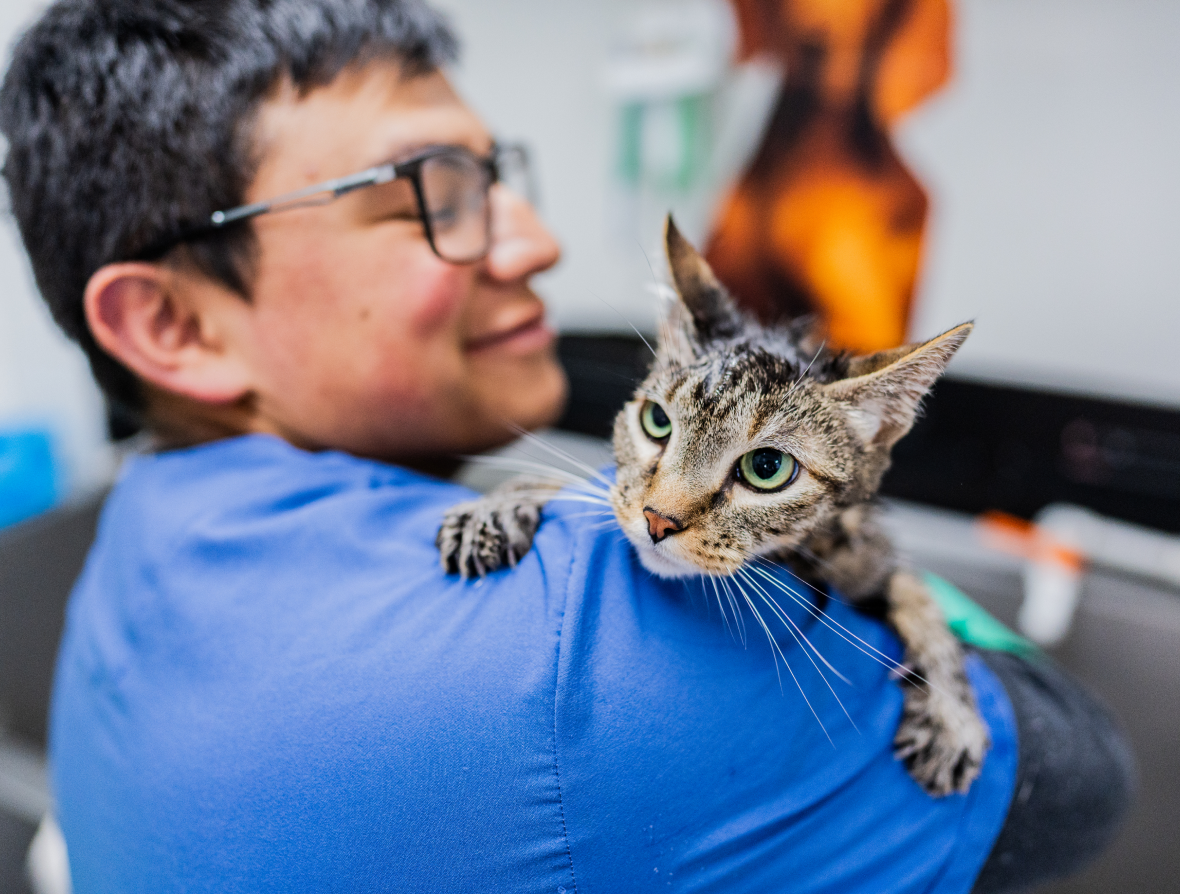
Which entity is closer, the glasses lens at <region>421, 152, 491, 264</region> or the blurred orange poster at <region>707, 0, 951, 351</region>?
the glasses lens at <region>421, 152, 491, 264</region>

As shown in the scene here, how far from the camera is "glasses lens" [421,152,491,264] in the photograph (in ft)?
2.82

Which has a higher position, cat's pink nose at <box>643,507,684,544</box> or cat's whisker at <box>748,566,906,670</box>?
cat's pink nose at <box>643,507,684,544</box>

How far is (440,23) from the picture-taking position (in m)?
0.98

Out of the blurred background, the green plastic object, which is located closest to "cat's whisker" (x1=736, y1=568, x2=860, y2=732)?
the green plastic object

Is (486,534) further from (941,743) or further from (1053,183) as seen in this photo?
(1053,183)

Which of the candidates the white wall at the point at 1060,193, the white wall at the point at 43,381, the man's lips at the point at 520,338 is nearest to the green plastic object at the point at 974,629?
the man's lips at the point at 520,338

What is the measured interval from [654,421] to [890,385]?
24 cm

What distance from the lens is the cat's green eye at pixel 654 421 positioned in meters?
0.68

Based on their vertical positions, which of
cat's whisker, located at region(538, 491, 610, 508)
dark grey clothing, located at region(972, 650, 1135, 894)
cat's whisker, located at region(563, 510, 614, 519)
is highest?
cat's whisker, located at region(538, 491, 610, 508)

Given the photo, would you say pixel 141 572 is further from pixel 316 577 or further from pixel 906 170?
pixel 906 170

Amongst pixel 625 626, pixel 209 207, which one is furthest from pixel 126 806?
pixel 209 207

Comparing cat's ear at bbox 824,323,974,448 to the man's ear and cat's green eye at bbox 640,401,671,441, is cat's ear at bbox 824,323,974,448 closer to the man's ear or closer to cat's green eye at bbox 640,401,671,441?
cat's green eye at bbox 640,401,671,441

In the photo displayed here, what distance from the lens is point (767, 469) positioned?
0.62 meters

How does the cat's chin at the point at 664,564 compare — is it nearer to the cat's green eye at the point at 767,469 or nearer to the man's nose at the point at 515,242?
the cat's green eye at the point at 767,469
